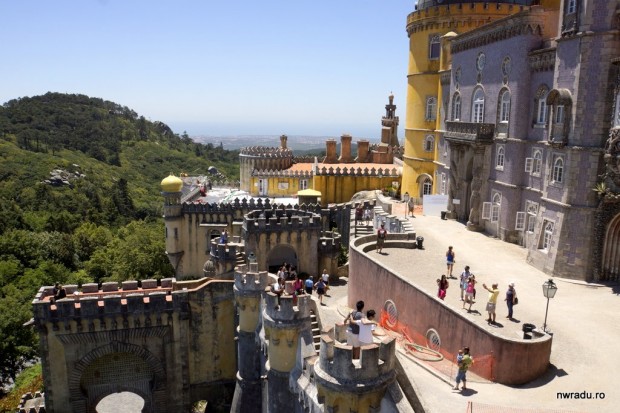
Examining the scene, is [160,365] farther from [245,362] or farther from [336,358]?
[336,358]

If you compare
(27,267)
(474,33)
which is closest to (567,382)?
(474,33)

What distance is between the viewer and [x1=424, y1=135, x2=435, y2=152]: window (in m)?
37.4

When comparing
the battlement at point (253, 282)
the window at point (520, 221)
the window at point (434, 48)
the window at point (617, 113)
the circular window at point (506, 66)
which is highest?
the window at point (434, 48)

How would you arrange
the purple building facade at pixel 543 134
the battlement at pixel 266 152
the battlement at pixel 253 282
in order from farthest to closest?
the battlement at pixel 266 152, the purple building facade at pixel 543 134, the battlement at pixel 253 282

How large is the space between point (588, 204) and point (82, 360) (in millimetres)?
22294

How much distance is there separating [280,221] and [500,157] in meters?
12.2

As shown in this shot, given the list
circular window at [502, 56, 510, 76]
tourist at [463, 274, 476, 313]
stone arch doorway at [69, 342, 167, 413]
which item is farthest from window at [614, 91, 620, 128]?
stone arch doorway at [69, 342, 167, 413]

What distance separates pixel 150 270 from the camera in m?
40.8

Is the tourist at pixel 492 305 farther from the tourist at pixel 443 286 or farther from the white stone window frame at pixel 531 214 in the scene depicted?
the white stone window frame at pixel 531 214

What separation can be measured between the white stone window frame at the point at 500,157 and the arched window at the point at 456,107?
4904mm

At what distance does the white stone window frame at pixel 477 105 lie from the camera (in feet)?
95.4

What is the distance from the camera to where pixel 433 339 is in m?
17.1

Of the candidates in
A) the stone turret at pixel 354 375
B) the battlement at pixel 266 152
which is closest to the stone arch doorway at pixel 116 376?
the stone turret at pixel 354 375

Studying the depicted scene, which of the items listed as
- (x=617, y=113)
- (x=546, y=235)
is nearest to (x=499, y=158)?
(x=546, y=235)
